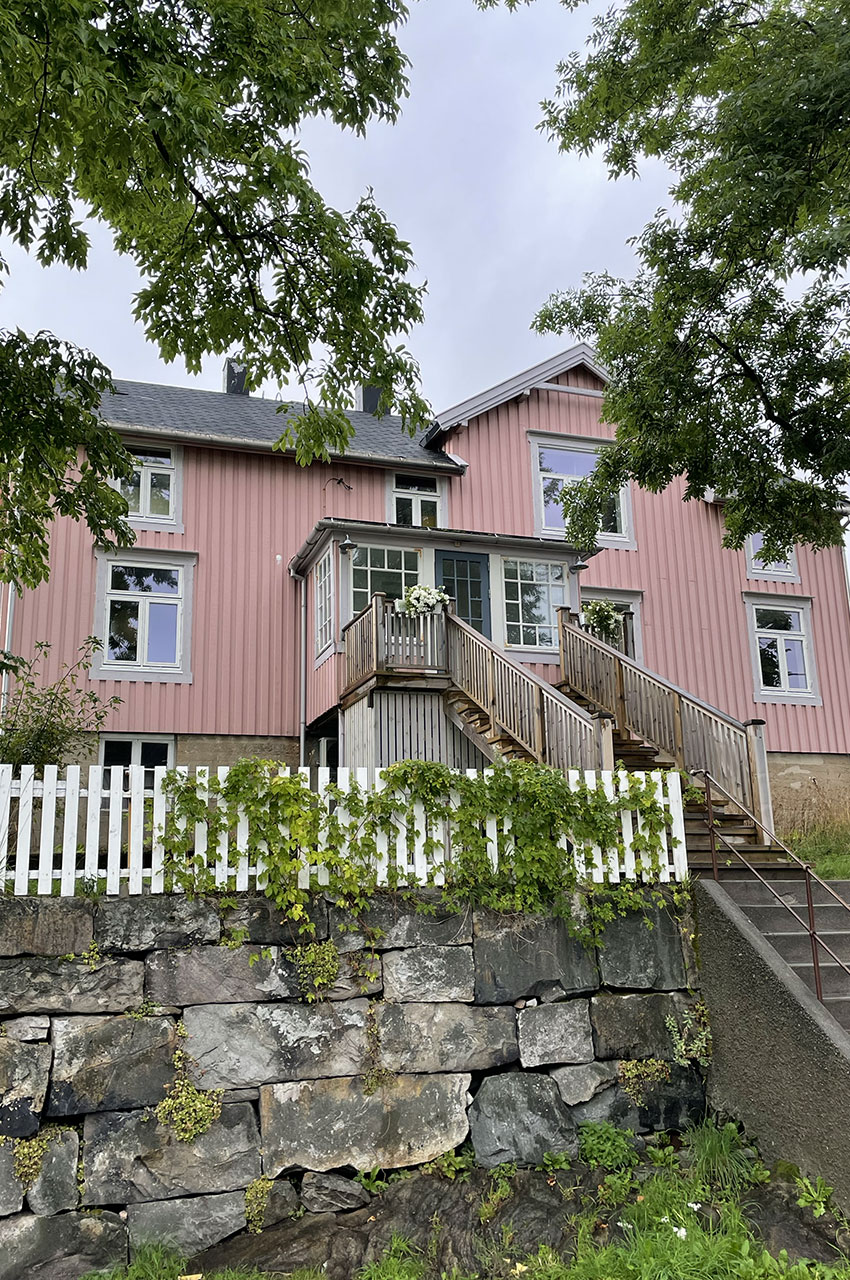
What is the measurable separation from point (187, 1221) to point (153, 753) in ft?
32.6

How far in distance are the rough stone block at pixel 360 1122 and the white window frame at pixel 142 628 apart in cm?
991

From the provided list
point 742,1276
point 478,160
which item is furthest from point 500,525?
point 742,1276

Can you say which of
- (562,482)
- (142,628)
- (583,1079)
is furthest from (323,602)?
(583,1079)

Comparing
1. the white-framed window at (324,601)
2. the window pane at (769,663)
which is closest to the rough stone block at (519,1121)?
the white-framed window at (324,601)

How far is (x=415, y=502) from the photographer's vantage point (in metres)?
17.3

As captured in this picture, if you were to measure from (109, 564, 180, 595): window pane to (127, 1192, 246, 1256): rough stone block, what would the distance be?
11.1 meters

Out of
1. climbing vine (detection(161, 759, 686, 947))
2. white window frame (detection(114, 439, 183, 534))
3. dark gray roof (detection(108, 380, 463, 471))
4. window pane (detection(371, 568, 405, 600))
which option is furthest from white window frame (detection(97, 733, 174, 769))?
climbing vine (detection(161, 759, 686, 947))

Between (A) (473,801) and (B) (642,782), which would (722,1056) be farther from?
(A) (473,801)

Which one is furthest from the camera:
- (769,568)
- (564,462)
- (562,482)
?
(769,568)

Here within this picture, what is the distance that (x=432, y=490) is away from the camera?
57.4 feet

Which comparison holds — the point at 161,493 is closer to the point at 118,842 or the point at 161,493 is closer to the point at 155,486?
the point at 155,486

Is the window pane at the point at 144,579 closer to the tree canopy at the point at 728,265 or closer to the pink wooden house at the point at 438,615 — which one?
the pink wooden house at the point at 438,615

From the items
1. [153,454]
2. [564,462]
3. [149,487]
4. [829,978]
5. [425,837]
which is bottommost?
[829,978]

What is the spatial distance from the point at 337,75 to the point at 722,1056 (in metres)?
7.58
